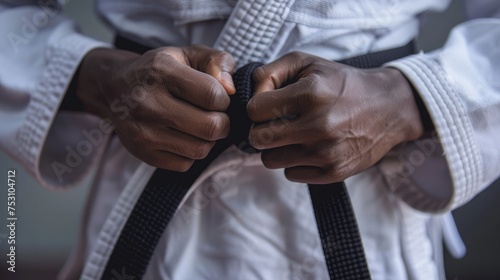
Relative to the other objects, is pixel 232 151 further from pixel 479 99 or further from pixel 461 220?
pixel 461 220

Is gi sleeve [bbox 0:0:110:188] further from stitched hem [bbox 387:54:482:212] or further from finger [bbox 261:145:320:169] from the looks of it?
stitched hem [bbox 387:54:482:212]

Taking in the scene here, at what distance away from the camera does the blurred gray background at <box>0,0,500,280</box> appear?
142 cm

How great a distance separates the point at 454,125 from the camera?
0.48 metres

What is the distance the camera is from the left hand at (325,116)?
0.42 m

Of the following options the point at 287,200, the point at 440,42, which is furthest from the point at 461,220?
the point at 287,200

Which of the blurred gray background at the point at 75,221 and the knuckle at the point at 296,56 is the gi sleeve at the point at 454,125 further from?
the blurred gray background at the point at 75,221

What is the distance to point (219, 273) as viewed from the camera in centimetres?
50

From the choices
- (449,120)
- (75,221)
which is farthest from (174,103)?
(75,221)

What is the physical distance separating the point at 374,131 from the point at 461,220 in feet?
3.73

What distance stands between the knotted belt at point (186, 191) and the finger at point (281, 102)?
0.11 ft

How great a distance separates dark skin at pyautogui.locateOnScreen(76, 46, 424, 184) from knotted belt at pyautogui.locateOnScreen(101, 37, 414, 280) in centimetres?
3

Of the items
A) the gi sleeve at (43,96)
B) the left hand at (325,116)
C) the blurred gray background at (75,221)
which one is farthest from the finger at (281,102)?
the blurred gray background at (75,221)

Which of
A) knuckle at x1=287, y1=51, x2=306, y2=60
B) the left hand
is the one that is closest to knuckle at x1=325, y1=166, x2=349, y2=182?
the left hand

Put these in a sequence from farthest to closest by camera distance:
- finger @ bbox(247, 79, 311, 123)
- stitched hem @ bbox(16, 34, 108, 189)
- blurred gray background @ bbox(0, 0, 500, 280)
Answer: blurred gray background @ bbox(0, 0, 500, 280), stitched hem @ bbox(16, 34, 108, 189), finger @ bbox(247, 79, 311, 123)
